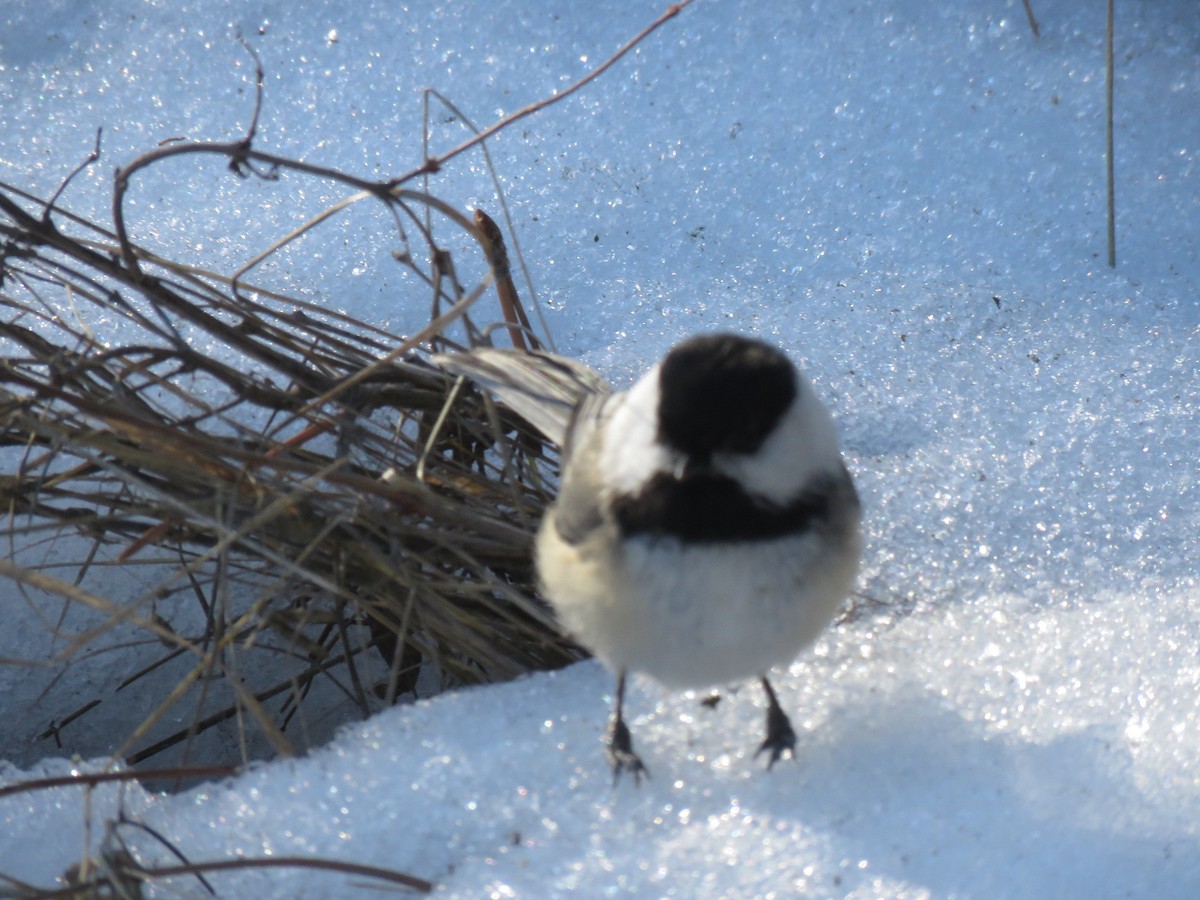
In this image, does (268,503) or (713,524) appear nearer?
(713,524)

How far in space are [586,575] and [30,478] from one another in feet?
3.36

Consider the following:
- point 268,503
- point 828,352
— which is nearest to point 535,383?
point 268,503

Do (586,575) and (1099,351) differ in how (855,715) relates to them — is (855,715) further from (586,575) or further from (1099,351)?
(1099,351)

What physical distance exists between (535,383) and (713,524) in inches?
25.5

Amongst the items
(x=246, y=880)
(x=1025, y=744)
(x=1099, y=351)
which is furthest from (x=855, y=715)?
(x=1099, y=351)

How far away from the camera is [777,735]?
1.79 metres

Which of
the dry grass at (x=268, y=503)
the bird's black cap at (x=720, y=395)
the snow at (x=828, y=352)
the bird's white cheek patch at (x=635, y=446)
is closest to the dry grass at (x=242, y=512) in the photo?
the dry grass at (x=268, y=503)

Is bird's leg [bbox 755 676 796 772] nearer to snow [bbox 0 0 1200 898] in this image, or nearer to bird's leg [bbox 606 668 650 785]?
snow [bbox 0 0 1200 898]

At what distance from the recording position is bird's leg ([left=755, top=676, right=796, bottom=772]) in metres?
1.77

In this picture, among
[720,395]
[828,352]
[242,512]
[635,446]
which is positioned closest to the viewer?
[720,395]

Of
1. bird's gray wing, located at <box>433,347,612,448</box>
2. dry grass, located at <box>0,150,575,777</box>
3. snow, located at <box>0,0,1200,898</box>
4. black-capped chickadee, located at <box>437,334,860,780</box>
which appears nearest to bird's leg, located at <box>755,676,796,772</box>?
snow, located at <box>0,0,1200,898</box>

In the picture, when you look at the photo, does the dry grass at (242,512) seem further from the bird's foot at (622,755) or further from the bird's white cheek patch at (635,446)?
the bird's white cheek patch at (635,446)

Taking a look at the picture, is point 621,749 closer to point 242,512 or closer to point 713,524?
point 713,524

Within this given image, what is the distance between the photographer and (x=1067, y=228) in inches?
109
